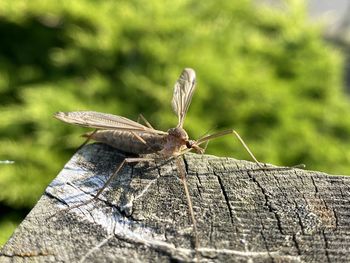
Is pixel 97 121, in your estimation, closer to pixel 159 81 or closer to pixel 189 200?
pixel 189 200

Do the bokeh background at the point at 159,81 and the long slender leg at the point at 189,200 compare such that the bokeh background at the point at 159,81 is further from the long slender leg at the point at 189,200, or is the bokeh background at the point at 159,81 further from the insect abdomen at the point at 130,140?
the long slender leg at the point at 189,200

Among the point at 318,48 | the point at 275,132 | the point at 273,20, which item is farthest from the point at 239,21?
the point at 275,132

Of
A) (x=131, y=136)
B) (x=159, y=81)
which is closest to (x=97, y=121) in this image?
(x=131, y=136)

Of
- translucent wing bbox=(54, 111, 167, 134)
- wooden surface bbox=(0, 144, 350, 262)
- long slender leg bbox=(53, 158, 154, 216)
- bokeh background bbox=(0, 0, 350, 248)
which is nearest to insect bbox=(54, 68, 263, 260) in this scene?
translucent wing bbox=(54, 111, 167, 134)

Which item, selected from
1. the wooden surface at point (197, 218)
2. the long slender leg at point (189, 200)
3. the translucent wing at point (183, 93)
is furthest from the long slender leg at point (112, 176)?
the translucent wing at point (183, 93)

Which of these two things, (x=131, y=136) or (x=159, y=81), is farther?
(x=159, y=81)

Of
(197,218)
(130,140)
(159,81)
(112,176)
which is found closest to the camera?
(197,218)

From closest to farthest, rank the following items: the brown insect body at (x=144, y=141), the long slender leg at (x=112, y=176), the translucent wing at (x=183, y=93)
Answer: the long slender leg at (x=112, y=176), the brown insect body at (x=144, y=141), the translucent wing at (x=183, y=93)

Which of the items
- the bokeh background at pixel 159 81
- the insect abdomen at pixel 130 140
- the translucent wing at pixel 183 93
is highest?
the bokeh background at pixel 159 81
